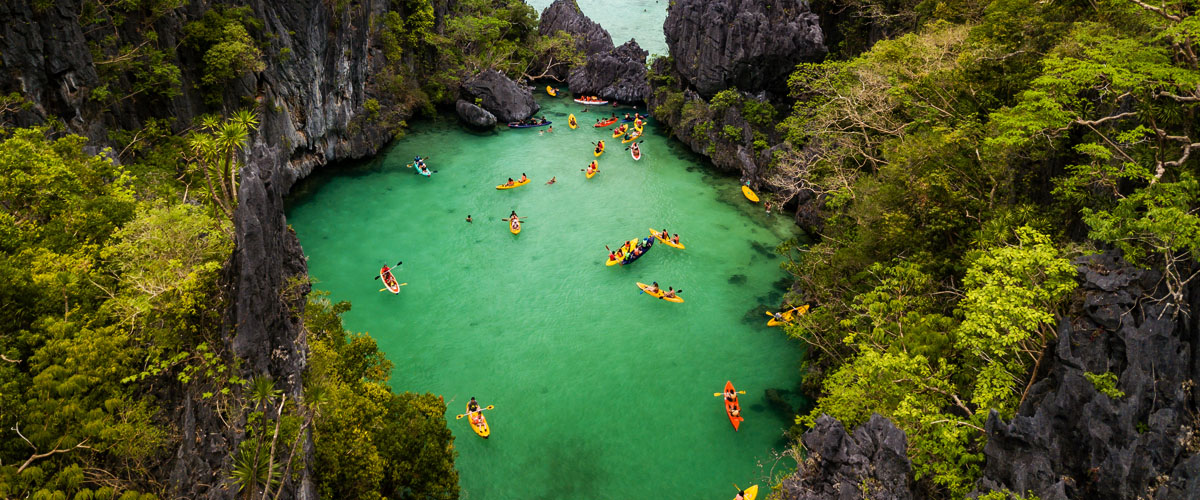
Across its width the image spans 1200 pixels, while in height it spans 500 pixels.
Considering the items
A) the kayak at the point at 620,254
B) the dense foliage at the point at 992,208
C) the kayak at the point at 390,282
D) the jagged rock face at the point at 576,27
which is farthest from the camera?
the jagged rock face at the point at 576,27

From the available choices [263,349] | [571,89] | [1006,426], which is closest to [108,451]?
[263,349]

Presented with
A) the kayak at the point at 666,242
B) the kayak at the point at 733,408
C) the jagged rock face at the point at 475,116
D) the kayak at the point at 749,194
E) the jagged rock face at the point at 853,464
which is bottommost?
the kayak at the point at 733,408

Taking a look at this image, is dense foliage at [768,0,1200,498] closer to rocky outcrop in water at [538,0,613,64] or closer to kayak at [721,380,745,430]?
kayak at [721,380,745,430]

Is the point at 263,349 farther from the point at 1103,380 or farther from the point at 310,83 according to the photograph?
the point at 310,83

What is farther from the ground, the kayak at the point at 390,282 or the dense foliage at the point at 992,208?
the dense foliage at the point at 992,208

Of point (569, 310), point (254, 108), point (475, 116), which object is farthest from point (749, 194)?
point (254, 108)

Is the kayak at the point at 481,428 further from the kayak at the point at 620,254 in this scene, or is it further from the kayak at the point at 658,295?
the kayak at the point at 620,254

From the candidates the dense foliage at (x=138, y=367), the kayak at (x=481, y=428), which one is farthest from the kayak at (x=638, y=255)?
the dense foliage at (x=138, y=367)
